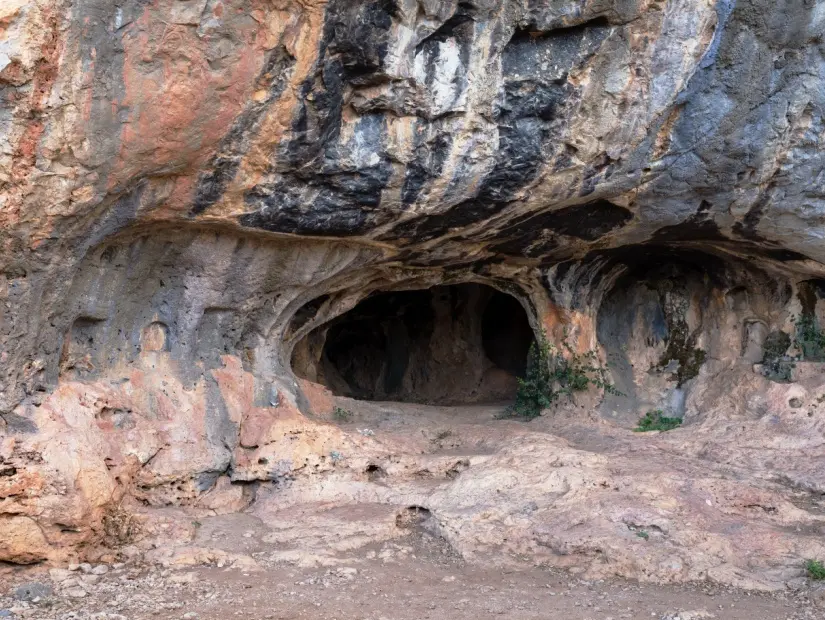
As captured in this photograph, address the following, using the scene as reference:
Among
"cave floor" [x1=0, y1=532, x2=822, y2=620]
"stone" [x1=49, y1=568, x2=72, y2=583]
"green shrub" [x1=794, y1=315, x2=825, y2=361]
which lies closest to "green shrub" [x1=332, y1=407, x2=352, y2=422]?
"cave floor" [x1=0, y1=532, x2=822, y2=620]

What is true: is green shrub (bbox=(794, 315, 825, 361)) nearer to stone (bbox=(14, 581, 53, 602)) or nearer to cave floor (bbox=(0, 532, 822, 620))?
cave floor (bbox=(0, 532, 822, 620))

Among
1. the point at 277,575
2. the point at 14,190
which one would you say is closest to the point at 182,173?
the point at 14,190

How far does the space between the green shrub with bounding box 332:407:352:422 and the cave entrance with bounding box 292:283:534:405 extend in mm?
3020

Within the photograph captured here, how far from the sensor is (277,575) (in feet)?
17.0

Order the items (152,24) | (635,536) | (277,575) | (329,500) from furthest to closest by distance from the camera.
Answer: (329,500)
(635,536)
(277,575)
(152,24)

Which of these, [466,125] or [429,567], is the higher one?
[466,125]

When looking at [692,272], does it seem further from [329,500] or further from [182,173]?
[182,173]

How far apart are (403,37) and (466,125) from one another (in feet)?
2.76

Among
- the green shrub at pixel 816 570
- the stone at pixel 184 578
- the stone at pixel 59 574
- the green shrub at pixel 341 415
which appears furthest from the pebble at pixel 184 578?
the green shrub at pixel 816 570

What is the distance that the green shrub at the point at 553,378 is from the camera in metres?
9.05

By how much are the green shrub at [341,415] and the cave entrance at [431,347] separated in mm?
3020

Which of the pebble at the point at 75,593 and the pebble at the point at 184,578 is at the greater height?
the pebble at the point at 184,578

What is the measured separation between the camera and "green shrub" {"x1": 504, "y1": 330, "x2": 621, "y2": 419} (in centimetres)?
905

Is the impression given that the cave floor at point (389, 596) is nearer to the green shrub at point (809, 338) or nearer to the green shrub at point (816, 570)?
the green shrub at point (816, 570)
